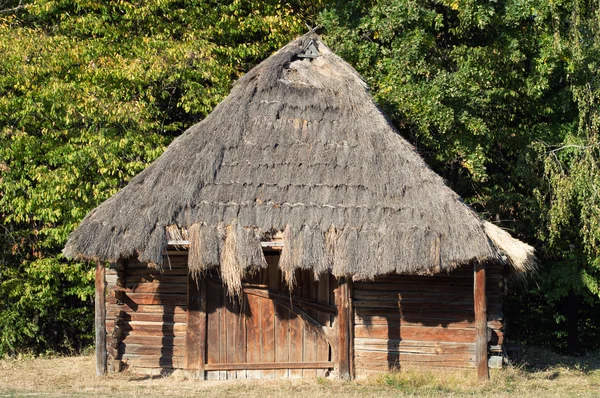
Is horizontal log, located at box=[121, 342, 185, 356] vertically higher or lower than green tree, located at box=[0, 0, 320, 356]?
lower

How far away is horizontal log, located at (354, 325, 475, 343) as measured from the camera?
1298 cm

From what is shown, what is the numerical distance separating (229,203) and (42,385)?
386cm

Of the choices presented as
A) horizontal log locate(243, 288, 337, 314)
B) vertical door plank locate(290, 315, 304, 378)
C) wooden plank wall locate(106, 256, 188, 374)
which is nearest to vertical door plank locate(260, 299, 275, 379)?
horizontal log locate(243, 288, 337, 314)

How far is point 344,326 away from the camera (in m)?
12.5

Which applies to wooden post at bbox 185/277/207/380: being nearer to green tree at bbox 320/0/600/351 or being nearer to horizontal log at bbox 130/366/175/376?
horizontal log at bbox 130/366/175/376

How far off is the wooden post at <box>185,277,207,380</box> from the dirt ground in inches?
12.8

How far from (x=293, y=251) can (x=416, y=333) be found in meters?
2.65

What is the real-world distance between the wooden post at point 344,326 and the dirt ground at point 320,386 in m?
0.26

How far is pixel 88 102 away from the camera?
1608cm

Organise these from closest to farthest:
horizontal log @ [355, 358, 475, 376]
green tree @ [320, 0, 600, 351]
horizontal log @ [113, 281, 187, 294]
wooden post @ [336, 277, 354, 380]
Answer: wooden post @ [336, 277, 354, 380] < horizontal log @ [355, 358, 475, 376] < horizontal log @ [113, 281, 187, 294] < green tree @ [320, 0, 600, 351]

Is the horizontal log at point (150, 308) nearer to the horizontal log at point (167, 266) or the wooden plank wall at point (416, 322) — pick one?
the horizontal log at point (167, 266)

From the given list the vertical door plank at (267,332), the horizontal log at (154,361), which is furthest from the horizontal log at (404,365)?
the horizontal log at (154,361)

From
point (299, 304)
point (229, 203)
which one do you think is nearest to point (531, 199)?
point (299, 304)

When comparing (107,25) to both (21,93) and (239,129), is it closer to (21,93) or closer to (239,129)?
(21,93)
